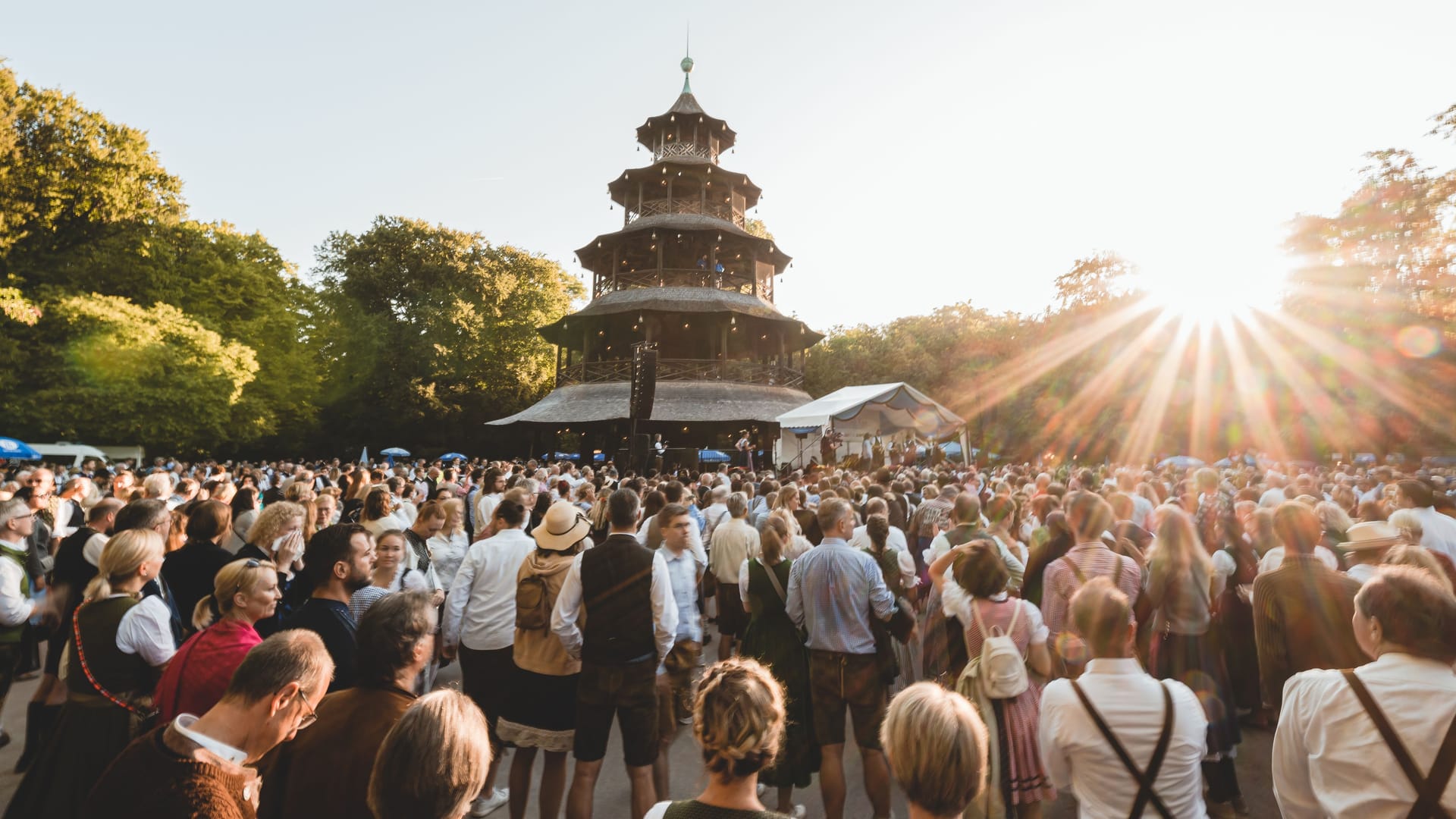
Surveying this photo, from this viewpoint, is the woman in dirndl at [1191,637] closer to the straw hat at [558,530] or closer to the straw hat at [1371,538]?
the straw hat at [1371,538]

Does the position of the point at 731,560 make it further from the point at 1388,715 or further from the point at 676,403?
the point at 676,403

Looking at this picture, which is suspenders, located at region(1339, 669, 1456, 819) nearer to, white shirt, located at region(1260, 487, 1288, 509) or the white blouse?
the white blouse

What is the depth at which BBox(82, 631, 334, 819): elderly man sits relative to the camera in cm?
171

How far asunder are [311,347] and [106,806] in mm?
40867

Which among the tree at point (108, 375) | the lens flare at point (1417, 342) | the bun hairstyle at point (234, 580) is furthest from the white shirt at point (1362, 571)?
the tree at point (108, 375)

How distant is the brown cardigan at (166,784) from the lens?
1.68 meters

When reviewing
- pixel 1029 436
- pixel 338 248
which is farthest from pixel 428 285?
pixel 1029 436

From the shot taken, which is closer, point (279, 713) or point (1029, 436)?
point (279, 713)

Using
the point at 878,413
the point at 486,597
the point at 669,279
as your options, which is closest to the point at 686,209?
the point at 669,279

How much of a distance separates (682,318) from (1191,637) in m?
25.0

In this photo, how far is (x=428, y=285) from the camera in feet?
134

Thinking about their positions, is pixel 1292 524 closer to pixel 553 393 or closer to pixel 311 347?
pixel 553 393

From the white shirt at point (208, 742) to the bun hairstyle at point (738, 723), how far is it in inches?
52.6

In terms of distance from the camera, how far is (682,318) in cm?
2831
